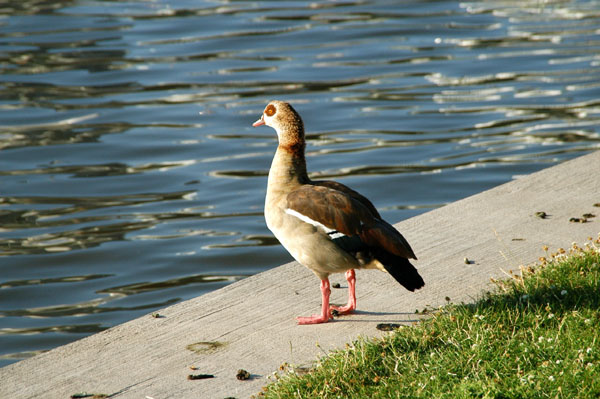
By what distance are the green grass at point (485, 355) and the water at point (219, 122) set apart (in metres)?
3.52

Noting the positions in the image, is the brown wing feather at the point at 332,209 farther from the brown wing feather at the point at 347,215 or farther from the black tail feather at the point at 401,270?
the black tail feather at the point at 401,270

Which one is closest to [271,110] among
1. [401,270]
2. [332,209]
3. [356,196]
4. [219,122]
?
[356,196]

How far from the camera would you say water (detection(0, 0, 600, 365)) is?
8805 millimetres

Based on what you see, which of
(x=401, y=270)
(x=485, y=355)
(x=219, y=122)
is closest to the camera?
(x=485, y=355)

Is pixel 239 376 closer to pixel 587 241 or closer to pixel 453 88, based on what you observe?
pixel 587 241

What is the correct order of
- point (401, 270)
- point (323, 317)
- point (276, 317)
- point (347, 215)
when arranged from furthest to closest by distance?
1. point (276, 317)
2. point (323, 317)
3. point (347, 215)
4. point (401, 270)

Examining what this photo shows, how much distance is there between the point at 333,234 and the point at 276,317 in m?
0.65

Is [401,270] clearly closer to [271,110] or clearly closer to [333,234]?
[333,234]

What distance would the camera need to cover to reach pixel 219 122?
1315cm

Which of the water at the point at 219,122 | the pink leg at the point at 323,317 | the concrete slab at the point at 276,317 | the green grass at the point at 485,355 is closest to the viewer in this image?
the green grass at the point at 485,355

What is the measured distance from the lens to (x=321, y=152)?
11766 mm

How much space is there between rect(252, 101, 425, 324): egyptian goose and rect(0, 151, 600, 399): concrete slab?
0.27 meters

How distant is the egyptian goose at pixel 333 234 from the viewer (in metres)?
5.16

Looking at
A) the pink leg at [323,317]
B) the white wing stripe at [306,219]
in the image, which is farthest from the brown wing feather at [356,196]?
the pink leg at [323,317]
